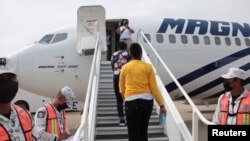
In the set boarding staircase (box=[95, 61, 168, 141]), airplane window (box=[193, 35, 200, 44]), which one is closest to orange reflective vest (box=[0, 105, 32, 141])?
boarding staircase (box=[95, 61, 168, 141])

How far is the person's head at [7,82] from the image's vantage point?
292 cm

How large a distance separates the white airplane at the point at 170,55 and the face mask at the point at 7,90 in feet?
35.9

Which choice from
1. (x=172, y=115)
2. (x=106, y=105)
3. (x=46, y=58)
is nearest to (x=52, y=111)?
(x=172, y=115)

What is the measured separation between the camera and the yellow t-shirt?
21.8 ft

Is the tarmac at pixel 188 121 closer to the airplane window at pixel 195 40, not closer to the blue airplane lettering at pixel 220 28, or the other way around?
the airplane window at pixel 195 40

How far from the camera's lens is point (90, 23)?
1420cm

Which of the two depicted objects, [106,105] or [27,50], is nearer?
[106,105]

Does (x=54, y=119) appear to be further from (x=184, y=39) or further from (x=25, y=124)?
(x=184, y=39)

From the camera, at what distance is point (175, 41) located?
1502 cm

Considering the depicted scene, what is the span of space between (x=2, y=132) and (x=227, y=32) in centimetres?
1374

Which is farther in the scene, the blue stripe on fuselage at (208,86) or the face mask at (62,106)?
the blue stripe on fuselage at (208,86)

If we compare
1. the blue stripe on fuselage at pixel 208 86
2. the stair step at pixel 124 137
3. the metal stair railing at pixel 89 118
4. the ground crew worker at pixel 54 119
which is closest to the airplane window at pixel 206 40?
the blue stripe on fuselage at pixel 208 86

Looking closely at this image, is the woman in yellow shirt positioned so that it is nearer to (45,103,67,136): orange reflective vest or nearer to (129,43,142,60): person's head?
(129,43,142,60): person's head

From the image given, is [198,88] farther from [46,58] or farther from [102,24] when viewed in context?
[46,58]
